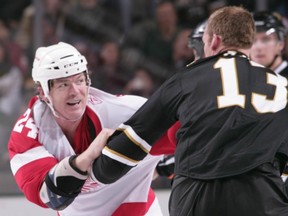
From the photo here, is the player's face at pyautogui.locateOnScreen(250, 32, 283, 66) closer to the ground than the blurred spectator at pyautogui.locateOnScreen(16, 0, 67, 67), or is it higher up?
Answer: higher up

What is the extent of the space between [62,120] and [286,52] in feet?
8.95

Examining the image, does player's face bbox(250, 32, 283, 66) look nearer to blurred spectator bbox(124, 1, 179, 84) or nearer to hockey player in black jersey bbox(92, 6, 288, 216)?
hockey player in black jersey bbox(92, 6, 288, 216)

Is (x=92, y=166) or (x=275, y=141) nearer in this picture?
(x=275, y=141)

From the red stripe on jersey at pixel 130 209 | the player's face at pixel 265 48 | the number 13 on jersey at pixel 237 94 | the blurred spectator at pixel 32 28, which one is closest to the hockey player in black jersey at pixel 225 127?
the number 13 on jersey at pixel 237 94

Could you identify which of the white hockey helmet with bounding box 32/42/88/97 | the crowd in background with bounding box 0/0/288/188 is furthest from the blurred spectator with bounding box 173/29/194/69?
the white hockey helmet with bounding box 32/42/88/97

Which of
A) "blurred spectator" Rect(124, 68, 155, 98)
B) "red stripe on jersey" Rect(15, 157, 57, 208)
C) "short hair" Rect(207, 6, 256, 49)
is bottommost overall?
A: "blurred spectator" Rect(124, 68, 155, 98)

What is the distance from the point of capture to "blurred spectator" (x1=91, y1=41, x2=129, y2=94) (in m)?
5.68

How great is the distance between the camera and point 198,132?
2281mm

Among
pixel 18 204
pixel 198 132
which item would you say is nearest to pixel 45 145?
pixel 198 132

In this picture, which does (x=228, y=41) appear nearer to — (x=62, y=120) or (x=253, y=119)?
(x=253, y=119)

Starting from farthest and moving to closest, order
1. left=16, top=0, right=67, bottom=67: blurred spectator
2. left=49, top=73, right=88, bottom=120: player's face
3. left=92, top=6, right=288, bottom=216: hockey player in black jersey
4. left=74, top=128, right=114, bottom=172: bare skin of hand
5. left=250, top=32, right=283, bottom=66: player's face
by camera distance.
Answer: left=16, top=0, right=67, bottom=67: blurred spectator < left=250, top=32, right=283, bottom=66: player's face < left=49, top=73, right=88, bottom=120: player's face < left=74, top=128, right=114, bottom=172: bare skin of hand < left=92, top=6, right=288, bottom=216: hockey player in black jersey

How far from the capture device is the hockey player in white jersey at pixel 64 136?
2.64m

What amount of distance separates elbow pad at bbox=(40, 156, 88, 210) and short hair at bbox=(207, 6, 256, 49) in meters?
0.60

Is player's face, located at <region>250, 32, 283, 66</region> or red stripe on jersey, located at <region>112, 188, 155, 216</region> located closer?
red stripe on jersey, located at <region>112, 188, 155, 216</region>
